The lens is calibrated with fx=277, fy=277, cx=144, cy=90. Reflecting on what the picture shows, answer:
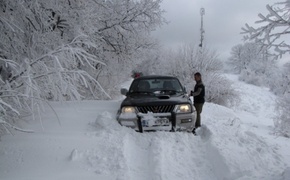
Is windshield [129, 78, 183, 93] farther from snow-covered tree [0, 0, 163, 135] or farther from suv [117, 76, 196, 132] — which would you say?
snow-covered tree [0, 0, 163, 135]

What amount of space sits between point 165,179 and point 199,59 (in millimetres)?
20511

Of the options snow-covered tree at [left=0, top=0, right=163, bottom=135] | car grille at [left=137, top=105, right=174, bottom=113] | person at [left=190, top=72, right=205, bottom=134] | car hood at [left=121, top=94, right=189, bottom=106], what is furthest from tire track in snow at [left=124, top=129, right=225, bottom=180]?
snow-covered tree at [left=0, top=0, right=163, bottom=135]

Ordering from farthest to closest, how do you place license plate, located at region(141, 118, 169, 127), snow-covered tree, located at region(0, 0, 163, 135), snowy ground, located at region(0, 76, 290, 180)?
1. license plate, located at region(141, 118, 169, 127)
2. snowy ground, located at region(0, 76, 290, 180)
3. snow-covered tree, located at region(0, 0, 163, 135)

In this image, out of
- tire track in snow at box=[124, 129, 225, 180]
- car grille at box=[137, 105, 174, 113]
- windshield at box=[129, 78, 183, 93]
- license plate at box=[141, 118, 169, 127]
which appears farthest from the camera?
windshield at box=[129, 78, 183, 93]

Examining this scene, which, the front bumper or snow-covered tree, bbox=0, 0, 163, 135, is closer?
snow-covered tree, bbox=0, 0, 163, 135

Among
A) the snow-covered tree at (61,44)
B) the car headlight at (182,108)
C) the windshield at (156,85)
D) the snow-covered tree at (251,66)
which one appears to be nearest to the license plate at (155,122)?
the car headlight at (182,108)

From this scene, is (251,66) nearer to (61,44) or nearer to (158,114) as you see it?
(158,114)

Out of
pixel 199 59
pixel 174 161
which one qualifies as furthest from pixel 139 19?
pixel 199 59

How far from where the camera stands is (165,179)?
452 cm

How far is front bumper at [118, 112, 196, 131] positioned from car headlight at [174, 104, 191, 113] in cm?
12

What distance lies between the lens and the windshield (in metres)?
7.94

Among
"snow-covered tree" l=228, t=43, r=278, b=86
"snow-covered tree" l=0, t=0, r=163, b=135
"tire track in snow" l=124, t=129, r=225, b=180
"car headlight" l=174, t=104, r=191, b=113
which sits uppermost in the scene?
"snow-covered tree" l=0, t=0, r=163, b=135

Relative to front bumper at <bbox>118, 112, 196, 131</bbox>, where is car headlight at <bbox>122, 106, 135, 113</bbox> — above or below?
above

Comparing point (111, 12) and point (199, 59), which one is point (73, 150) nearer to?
point (111, 12)
